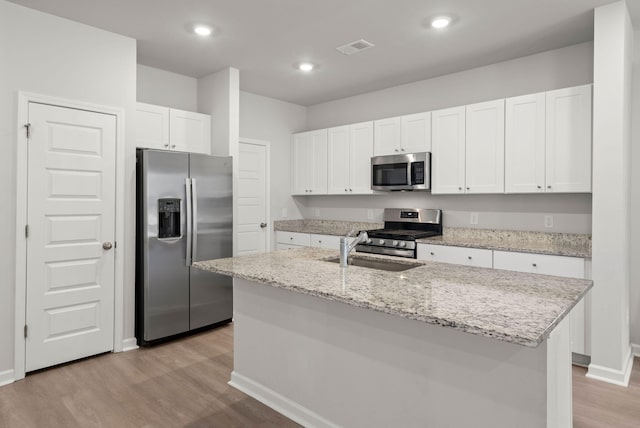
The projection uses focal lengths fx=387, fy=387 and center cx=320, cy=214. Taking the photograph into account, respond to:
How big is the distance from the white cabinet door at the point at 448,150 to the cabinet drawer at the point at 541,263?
88 cm

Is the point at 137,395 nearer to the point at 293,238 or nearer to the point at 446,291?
the point at 446,291

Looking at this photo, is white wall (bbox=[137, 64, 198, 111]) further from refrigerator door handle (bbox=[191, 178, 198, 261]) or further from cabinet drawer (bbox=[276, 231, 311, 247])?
cabinet drawer (bbox=[276, 231, 311, 247])

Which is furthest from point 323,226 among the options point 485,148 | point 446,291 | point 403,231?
point 446,291

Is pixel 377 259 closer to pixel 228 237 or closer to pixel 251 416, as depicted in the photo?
pixel 251 416

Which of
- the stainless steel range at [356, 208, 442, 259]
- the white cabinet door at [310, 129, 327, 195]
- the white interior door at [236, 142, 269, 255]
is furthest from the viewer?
the white cabinet door at [310, 129, 327, 195]

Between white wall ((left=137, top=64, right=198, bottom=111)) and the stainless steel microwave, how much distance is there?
2.28 meters

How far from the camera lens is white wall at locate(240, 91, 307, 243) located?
5148 millimetres

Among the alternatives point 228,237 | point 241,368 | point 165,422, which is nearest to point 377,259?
point 241,368

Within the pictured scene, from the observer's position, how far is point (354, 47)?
11.8ft

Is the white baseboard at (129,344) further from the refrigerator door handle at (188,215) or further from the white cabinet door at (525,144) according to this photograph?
the white cabinet door at (525,144)

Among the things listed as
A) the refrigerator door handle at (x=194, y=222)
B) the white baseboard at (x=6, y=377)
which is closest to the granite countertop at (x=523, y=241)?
the refrigerator door handle at (x=194, y=222)

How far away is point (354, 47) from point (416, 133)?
1.21 meters

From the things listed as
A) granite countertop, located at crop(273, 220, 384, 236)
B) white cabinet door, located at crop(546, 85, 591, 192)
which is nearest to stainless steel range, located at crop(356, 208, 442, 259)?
granite countertop, located at crop(273, 220, 384, 236)

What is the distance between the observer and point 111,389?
269cm
